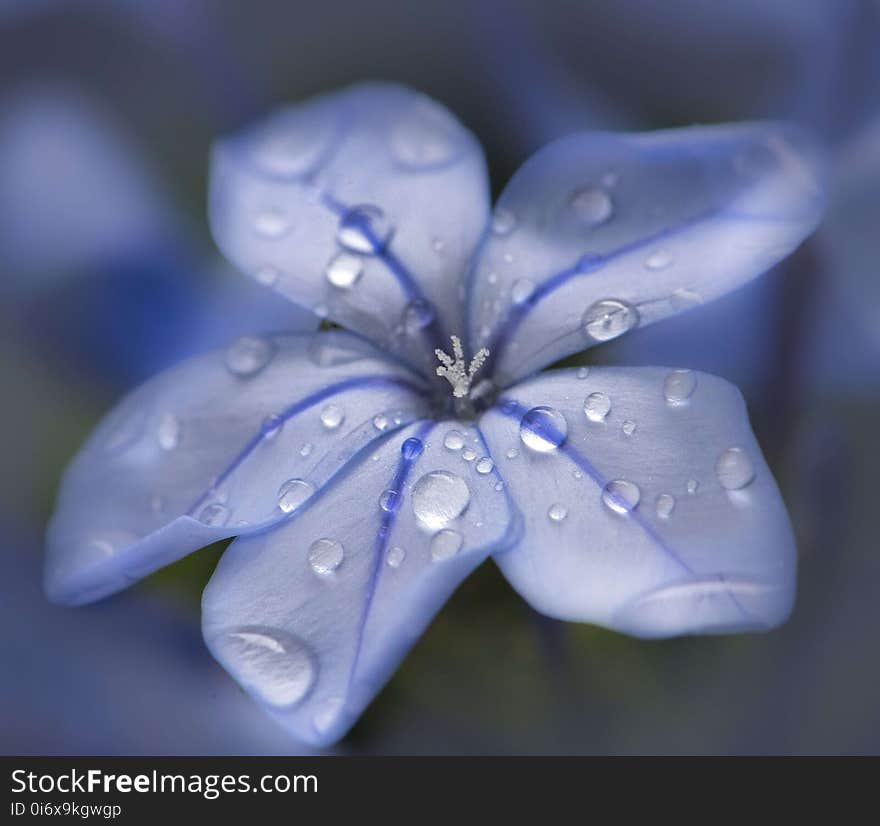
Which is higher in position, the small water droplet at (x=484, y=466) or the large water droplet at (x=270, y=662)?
the small water droplet at (x=484, y=466)

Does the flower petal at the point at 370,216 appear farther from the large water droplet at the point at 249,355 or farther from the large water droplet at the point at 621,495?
the large water droplet at the point at 621,495

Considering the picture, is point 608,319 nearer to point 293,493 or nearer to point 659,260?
point 659,260

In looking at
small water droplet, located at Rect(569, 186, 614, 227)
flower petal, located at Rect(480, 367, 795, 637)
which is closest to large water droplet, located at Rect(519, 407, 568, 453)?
flower petal, located at Rect(480, 367, 795, 637)

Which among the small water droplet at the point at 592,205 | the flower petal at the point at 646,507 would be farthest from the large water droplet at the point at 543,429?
the small water droplet at the point at 592,205

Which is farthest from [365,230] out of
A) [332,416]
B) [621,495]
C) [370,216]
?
[621,495]

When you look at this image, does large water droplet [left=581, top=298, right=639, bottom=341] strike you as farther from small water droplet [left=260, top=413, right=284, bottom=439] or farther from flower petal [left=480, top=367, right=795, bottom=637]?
small water droplet [left=260, top=413, right=284, bottom=439]

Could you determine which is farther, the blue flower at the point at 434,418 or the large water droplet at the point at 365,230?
the large water droplet at the point at 365,230
